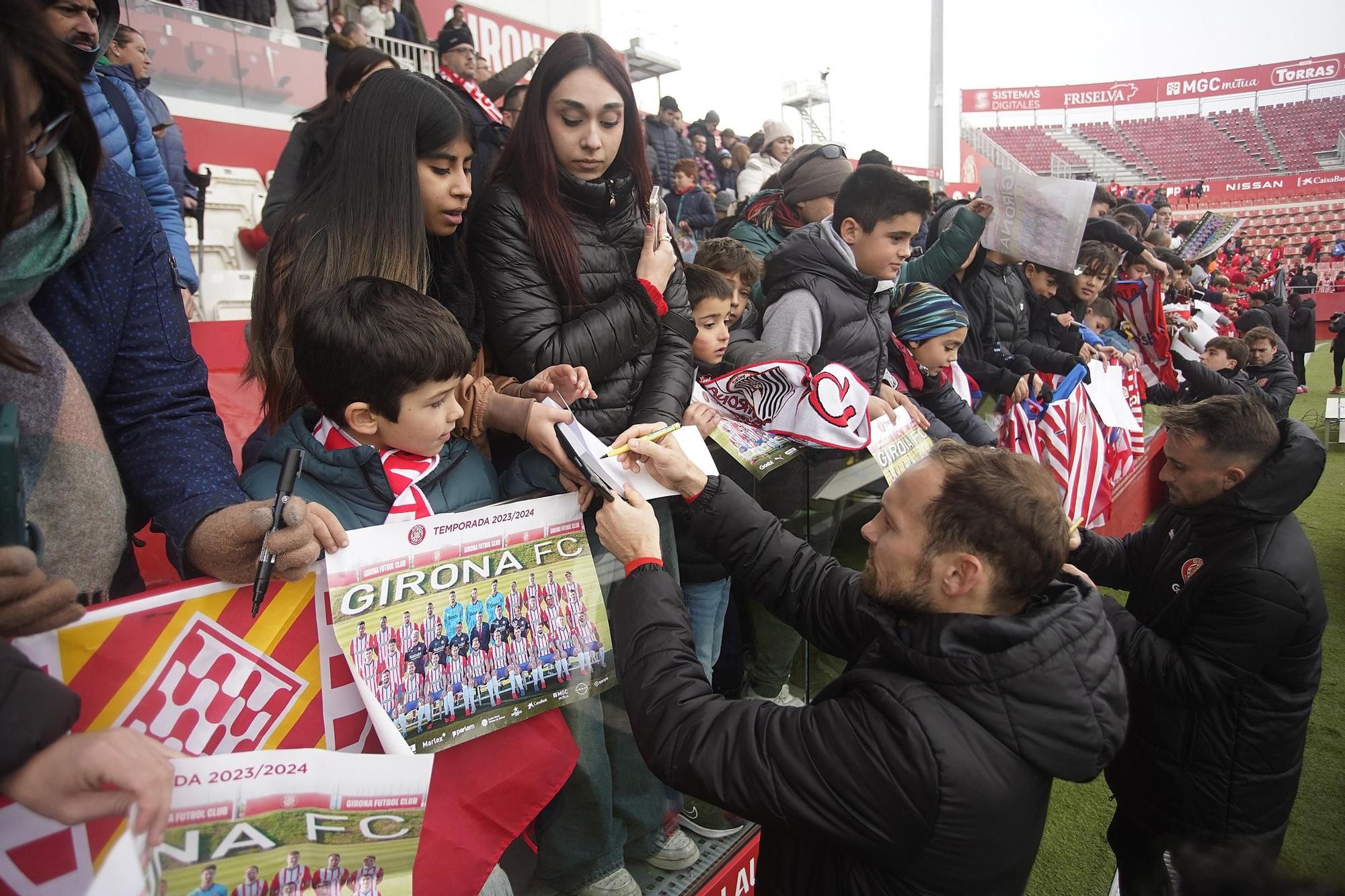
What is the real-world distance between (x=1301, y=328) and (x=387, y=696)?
1718cm

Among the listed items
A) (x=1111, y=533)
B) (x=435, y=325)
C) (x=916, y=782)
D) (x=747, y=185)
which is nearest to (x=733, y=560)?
(x=916, y=782)

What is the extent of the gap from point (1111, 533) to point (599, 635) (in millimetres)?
4851

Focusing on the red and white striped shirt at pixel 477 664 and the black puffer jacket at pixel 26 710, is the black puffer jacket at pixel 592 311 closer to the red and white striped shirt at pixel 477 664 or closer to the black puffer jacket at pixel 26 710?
the red and white striped shirt at pixel 477 664

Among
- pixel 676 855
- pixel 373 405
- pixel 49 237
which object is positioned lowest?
pixel 676 855

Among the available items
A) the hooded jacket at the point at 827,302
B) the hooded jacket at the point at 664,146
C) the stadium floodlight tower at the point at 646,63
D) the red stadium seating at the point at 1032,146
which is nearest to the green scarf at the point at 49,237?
the hooded jacket at the point at 827,302

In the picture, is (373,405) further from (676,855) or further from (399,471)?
(676,855)

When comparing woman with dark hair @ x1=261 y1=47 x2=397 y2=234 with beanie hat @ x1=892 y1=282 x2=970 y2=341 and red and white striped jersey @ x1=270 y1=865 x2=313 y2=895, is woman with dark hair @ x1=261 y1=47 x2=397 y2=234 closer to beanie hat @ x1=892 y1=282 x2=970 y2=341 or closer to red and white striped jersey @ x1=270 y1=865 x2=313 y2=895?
red and white striped jersey @ x1=270 y1=865 x2=313 y2=895

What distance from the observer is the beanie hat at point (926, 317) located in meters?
3.61

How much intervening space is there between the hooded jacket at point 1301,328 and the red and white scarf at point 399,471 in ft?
53.7

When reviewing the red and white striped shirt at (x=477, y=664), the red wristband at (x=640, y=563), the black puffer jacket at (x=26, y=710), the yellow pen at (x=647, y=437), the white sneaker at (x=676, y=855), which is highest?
the yellow pen at (x=647, y=437)

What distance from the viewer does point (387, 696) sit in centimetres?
130

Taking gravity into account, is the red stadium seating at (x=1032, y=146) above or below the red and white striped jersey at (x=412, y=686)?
above

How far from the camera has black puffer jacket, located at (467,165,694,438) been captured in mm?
2027

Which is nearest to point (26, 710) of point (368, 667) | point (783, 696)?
point (368, 667)
